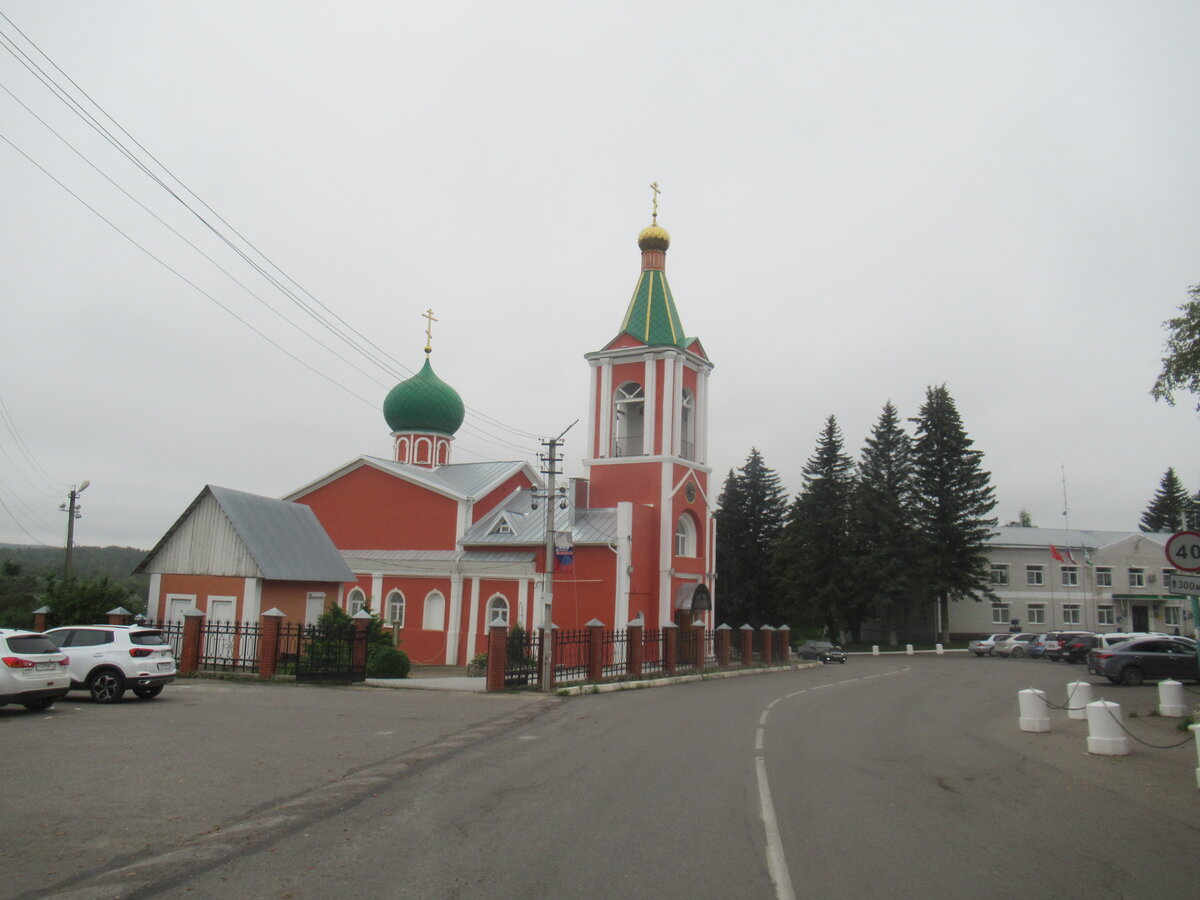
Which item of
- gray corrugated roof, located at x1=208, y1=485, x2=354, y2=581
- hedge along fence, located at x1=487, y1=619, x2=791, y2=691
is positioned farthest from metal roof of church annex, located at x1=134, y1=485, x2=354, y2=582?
hedge along fence, located at x1=487, y1=619, x2=791, y2=691

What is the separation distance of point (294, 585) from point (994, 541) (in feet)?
154

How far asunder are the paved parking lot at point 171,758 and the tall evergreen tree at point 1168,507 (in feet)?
259

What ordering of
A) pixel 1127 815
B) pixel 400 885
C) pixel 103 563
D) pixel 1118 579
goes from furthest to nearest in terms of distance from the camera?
1. pixel 103 563
2. pixel 1118 579
3. pixel 1127 815
4. pixel 400 885

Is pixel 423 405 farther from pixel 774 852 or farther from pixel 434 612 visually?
pixel 774 852

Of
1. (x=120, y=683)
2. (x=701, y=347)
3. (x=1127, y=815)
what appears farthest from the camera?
(x=701, y=347)

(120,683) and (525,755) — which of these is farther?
(120,683)

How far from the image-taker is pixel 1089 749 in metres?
12.2

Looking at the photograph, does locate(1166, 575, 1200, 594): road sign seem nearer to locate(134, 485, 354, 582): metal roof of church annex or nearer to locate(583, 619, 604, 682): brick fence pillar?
locate(583, 619, 604, 682): brick fence pillar

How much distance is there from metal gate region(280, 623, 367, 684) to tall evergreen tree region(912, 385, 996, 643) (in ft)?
→ 121

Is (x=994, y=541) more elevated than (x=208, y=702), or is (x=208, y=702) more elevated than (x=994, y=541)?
(x=994, y=541)

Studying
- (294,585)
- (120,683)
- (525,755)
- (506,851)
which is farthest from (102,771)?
(294,585)

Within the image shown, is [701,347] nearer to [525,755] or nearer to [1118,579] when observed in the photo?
[525,755]

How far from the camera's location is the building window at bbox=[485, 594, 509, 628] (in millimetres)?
32625

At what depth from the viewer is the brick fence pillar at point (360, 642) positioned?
73.0ft
